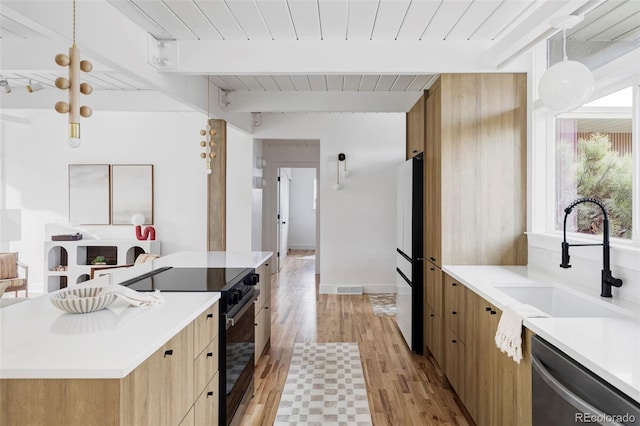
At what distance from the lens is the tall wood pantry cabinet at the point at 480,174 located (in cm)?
295

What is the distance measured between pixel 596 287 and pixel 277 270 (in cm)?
625

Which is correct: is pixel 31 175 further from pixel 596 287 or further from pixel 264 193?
pixel 596 287

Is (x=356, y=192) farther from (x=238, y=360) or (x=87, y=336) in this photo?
(x=87, y=336)

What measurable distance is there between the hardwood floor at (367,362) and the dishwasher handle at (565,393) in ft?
3.70

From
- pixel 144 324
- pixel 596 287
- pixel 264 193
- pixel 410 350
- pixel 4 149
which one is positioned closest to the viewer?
pixel 144 324

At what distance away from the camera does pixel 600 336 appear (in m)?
1.44

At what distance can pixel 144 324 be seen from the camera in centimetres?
150

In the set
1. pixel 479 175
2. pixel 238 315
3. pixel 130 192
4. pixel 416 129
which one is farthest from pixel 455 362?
pixel 130 192

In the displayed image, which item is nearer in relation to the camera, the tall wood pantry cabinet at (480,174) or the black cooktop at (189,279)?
the black cooktop at (189,279)

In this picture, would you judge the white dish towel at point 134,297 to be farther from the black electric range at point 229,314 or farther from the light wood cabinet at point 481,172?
the light wood cabinet at point 481,172

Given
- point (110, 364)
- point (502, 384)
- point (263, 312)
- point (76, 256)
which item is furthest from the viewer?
point (76, 256)

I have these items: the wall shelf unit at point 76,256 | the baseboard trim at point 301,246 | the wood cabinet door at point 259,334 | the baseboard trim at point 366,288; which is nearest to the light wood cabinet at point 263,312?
the wood cabinet door at point 259,334

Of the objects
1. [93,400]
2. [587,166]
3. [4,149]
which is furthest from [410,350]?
[4,149]

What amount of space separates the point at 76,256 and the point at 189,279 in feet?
14.8
